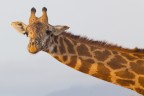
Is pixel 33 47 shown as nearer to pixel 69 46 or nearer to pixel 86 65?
pixel 69 46

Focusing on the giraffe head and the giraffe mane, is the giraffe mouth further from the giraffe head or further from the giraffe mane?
the giraffe mane

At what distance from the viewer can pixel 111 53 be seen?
1775 centimetres

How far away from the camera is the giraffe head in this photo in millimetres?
15906

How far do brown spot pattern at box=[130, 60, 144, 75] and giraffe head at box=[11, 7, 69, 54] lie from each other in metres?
2.55

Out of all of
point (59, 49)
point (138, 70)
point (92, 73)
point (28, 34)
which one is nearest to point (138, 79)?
point (138, 70)

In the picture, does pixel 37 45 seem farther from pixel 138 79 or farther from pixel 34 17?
pixel 138 79

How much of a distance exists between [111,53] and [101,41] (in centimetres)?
53

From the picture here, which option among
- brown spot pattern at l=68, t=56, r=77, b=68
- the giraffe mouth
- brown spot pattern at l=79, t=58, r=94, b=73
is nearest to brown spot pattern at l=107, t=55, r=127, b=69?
brown spot pattern at l=79, t=58, r=94, b=73

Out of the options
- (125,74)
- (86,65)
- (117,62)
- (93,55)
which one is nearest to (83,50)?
(93,55)

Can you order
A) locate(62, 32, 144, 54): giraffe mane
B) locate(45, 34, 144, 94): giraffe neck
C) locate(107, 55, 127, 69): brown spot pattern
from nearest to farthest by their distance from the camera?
locate(45, 34, 144, 94): giraffe neck
locate(107, 55, 127, 69): brown spot pattern
locate(62, 32, 144, 54): giraffe mane

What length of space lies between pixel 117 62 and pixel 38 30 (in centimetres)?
296

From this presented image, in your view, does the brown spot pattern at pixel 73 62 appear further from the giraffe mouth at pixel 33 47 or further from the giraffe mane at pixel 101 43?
the giraffe mouth at pixel 33 47

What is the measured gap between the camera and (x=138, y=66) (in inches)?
691

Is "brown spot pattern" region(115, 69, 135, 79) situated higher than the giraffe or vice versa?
the giraffe
